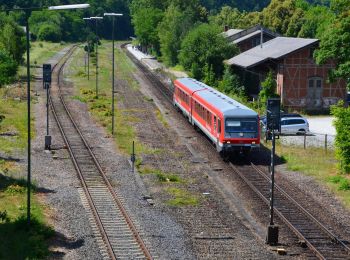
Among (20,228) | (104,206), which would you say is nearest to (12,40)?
(104,206)

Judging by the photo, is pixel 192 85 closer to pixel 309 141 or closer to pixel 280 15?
pixel 309 141

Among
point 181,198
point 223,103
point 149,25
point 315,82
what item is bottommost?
point 181,198

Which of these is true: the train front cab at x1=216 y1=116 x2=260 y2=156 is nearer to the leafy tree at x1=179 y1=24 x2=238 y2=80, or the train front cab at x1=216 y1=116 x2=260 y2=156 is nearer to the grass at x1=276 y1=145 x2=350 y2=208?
the grass at x1=276 y1=145 x2=350 y2=208

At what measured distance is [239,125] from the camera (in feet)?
113

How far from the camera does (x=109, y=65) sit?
9662cm

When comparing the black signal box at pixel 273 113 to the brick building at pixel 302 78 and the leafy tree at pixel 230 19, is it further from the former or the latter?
the leafy tree at pixel 230 19

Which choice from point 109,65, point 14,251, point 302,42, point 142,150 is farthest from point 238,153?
point 109,65

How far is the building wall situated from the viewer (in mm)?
55125

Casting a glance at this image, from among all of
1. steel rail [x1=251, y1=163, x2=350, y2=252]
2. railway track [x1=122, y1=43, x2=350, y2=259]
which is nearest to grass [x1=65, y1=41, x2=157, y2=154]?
Result: railway track [x1=122, y1=43, x2=350, y2=259]

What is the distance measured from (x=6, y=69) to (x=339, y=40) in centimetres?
3243

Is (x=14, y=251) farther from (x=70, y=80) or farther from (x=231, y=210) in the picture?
(x=70, y=80)

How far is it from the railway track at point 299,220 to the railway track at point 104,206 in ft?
19.2

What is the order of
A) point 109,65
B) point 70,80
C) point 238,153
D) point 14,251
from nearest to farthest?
point 14,251 → point 238,153 → point 70,80 → point 109,65

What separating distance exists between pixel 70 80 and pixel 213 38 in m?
17.2
